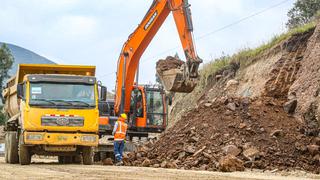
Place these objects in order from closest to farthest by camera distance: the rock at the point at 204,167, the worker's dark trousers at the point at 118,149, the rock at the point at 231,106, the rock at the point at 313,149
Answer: the rock at the point at 313,149 → the rock at the point at 204,167 → the worker's dark trousers at the point at 118,149 → the rock at the point at 231,106

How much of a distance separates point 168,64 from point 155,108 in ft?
14.0

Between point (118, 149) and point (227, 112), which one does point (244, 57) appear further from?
point (118, 149)

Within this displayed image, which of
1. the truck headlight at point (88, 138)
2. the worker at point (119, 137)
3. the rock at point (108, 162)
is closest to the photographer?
the truck headlight at point (88, 138)

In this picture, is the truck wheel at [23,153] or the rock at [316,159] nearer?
the rock at [316,159]

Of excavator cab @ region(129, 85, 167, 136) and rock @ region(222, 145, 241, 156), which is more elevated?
excavator cab @ region(129, 85, 167, 136)

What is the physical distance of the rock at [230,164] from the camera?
51.4ft

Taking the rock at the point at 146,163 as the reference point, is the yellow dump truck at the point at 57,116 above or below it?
above

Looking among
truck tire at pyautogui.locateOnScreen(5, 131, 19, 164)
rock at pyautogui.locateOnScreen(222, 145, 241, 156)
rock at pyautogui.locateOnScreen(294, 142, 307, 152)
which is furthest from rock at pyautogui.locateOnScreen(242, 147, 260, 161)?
truck tire at pyautogui.locateOnScreen(5, 131, 19, 164)

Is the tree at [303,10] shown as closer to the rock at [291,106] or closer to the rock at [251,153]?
the rock at [291,106]

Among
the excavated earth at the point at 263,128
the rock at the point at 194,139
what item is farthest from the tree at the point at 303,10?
the rock at the point at 194,139

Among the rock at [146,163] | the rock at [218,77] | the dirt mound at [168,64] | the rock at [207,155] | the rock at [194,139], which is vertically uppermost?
the rock at [218,77]

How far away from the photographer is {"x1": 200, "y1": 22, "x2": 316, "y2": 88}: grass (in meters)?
26.5

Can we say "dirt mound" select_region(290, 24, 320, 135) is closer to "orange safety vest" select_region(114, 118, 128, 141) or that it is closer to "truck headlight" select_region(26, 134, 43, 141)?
"orange safety vest" select_region(114, 118, 128, 141)

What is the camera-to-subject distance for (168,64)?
864 inches
